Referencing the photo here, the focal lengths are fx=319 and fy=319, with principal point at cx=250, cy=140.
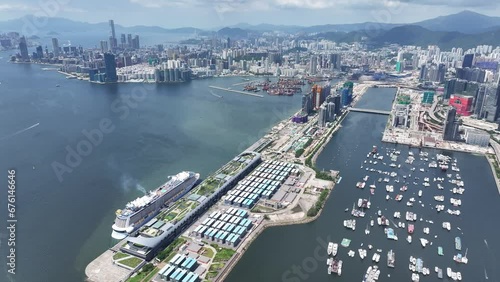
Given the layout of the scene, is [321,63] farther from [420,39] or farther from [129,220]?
[129,220]

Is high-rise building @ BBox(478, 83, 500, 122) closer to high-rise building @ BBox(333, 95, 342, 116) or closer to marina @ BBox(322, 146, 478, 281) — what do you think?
marina @ BBox(322, 146, 478, 281)

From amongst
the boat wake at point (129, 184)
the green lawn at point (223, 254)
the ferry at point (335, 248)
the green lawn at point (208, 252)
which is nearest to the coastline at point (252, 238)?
the green lawn at point (223, 254)

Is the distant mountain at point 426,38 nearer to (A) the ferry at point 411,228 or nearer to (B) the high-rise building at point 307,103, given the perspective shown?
(B) the high-rise building at point 307,103

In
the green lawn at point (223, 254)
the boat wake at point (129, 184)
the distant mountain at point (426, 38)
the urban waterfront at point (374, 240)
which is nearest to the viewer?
the urban waterfront at point (374, 240)

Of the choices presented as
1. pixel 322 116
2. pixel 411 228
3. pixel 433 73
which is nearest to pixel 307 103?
pixel 322 116

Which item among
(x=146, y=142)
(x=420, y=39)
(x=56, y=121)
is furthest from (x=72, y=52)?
(x=420, y=39)

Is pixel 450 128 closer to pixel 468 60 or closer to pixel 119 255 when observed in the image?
pixel 119 255

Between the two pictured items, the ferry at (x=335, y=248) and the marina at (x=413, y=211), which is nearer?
the marina at (x=413, y=211)
